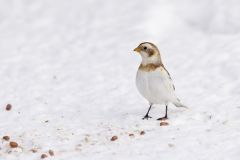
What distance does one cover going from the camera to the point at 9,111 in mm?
8664

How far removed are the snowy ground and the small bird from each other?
0.30 metres

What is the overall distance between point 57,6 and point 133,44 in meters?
2.39

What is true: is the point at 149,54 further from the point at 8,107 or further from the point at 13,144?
the point at 8,107

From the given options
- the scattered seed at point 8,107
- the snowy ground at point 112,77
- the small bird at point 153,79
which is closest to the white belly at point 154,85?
the small bird at point 153,79

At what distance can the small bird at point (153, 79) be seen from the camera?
7.83 metres

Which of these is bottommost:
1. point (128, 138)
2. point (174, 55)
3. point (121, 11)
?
point (128, 138)

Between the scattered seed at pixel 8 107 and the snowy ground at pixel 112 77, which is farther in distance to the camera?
the scattered seed at pixel 8 107

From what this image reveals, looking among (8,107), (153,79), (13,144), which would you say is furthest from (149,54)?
(8,107)

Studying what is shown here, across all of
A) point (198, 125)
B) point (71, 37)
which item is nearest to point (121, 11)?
point (71, 37)

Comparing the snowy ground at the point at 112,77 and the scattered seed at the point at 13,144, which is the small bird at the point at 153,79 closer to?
the snowy ground at the point at 112,77

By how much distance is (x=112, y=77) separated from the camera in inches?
391

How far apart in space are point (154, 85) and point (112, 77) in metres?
2.18

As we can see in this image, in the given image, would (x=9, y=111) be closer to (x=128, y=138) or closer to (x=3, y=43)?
(x=128, y=138)

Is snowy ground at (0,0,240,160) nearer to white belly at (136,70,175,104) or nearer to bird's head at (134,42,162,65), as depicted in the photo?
white belly at (136,70,175,104)
